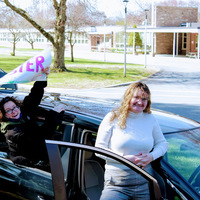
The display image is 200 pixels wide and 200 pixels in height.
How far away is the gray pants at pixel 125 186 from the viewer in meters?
2.80

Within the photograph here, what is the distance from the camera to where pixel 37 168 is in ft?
10.1

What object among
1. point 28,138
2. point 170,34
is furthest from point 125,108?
point 170,34

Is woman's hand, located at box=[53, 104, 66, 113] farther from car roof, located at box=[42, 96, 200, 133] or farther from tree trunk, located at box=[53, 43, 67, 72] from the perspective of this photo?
tree trunk, located at box=[53, 43, 67, 72]

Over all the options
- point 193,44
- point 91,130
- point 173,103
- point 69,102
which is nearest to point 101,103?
point 69,102

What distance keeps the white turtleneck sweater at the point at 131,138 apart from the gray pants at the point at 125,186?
90 millimetres

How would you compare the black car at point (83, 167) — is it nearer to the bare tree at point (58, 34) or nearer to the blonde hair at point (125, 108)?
the blonde hair at point (125, 108)

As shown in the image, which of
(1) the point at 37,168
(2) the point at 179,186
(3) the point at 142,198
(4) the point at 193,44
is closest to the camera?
(2) the point at 179,186

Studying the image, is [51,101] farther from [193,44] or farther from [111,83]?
[193,44]

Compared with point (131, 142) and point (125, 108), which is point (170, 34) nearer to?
point (125, 108)

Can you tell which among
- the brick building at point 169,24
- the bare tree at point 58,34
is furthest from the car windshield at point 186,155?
the brick building at point 169,24

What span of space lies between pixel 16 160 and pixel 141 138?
44.1 inches

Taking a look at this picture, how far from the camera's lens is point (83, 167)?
2.88 m

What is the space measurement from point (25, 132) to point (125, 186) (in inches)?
40.4

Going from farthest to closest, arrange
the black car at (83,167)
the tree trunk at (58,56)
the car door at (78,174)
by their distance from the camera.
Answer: the tree trunk at (58,56) < the black car at (83,167) < the car door at (78,174)
